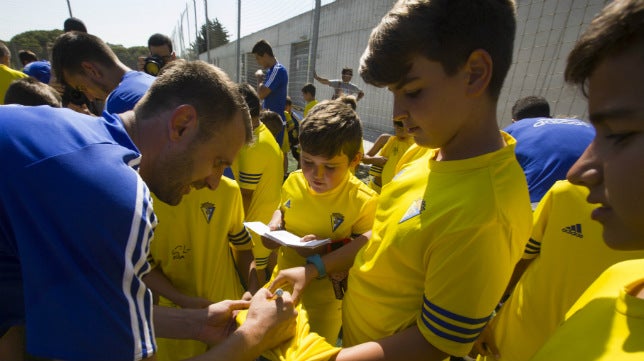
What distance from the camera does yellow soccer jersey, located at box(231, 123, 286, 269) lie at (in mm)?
3148

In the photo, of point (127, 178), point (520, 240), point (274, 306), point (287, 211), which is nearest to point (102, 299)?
point (127, 178)

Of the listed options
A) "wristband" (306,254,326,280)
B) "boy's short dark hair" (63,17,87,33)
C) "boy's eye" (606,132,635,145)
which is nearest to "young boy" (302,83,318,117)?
"boy's short dark hair" (63,17,87,33)

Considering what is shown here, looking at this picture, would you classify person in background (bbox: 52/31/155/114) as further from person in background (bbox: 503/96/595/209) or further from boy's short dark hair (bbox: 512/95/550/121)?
boy's short dark hair (bbox: 512/95/550/121)

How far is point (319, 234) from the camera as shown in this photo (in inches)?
80.9

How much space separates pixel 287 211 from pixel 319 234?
0.30 m

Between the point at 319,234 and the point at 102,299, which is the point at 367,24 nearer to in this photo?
the point at 319,234

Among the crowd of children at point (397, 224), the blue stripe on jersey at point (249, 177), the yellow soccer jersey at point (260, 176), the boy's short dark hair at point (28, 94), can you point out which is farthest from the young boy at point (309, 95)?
the crowd of children at point (397, 224)

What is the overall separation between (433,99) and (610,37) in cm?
49

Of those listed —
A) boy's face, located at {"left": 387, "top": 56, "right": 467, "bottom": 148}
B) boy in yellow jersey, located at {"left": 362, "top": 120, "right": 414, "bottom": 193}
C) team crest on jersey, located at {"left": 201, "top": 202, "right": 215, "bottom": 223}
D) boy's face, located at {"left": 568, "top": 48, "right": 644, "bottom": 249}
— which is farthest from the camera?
boy in yellow jersey, located at {"left": 362, "top": 120, "right": 414, "bottom": 193}

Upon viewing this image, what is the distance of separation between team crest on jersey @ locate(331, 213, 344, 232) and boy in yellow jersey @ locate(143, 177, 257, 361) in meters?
0.66

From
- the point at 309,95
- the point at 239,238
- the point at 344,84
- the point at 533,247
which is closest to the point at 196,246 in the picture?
the point at 239,238

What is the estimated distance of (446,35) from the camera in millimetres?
1108

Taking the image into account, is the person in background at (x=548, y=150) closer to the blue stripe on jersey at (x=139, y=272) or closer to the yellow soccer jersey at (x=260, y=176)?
the yellow soccer jersey at (x=260, y=176)

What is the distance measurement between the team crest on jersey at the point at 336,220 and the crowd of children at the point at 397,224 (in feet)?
0.04
